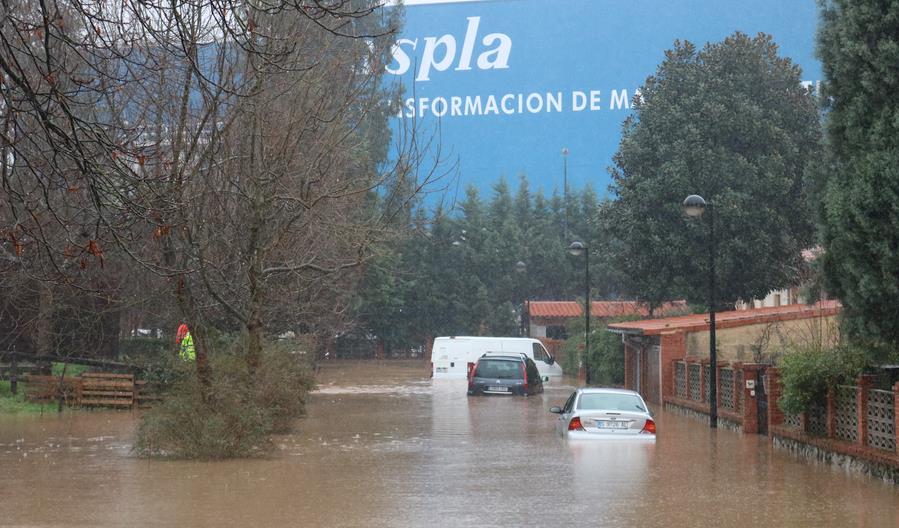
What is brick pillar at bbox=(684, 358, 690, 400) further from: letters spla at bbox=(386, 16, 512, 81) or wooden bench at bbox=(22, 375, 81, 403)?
letters spla at bbox=(386, 16, 512, 81)

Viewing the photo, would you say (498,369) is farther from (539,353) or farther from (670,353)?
(539,353)

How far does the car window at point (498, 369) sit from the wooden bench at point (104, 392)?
36.9 ft

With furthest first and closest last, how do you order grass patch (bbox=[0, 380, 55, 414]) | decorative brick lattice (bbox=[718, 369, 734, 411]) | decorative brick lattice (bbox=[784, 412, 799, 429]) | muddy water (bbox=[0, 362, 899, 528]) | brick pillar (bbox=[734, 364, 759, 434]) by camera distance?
1. grass patch (bbox=[0, 380, 55, 414])
2. decorative brick lattice (bbox=[718, 369, 734, 411])
3. brick pillar (bbox=[734, 364, 759, 434])
4. decorative brick lattice (bbox=[784, 412, 799, 429])
5. muddy water (bbox=[0, 362, 899, 528])

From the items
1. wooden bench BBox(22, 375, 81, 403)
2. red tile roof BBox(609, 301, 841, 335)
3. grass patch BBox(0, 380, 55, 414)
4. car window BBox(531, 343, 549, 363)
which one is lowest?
grass patch BBox(0, 380, 55, 414)

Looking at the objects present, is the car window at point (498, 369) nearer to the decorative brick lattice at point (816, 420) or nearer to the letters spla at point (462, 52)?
the decorative brick lattice at point (816, 420)

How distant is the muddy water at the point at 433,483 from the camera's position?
13.2m

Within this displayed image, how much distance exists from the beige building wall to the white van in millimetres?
13555

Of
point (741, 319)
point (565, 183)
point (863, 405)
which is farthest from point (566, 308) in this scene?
point (863, 405)

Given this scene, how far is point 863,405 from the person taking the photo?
1764 cm

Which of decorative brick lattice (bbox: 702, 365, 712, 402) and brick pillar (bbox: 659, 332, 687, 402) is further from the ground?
brick pillar (bbox: 659, 332, 687, 402)

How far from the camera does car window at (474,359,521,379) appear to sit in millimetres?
37375

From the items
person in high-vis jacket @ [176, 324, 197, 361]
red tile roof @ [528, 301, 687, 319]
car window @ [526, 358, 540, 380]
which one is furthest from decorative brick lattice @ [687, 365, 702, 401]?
red tile roof @ [528, 301, 687, 319]

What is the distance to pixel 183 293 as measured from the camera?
19391 mm

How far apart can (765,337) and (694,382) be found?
2.47m
